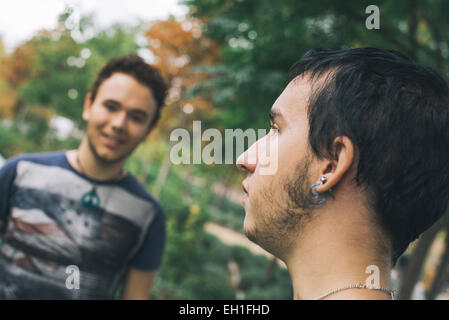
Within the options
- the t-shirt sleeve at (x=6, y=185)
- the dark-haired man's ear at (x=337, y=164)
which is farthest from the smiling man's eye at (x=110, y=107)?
the dark-haired man's ear at (x=337, y=164)

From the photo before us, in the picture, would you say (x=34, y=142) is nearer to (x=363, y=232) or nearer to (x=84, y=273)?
(x=84, y=273)

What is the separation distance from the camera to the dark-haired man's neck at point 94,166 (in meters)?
2.47

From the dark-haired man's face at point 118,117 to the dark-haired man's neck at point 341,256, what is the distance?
1.72 metres

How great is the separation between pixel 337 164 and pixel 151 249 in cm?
180

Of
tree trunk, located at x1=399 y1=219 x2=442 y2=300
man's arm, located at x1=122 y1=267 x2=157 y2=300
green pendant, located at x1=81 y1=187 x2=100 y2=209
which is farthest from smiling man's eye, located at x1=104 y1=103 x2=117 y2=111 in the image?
tree trunk, located at x1=399 y1=219 x2=442 y2=300

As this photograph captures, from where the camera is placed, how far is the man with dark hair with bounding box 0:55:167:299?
2252 millimetres

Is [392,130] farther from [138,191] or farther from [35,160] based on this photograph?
[35,160]

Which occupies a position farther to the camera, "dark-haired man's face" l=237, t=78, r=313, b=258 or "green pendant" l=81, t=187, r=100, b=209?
"green pendant" l=81, t=187, r=100, b=209

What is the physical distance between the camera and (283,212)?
124cm

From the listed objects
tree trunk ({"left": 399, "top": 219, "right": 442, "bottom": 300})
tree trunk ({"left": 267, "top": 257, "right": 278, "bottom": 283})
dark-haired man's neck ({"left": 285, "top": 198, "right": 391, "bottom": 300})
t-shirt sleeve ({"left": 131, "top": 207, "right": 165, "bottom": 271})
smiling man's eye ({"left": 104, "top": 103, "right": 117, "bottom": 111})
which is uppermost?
smiling man's eye ({"left": 104, "top": 103, "right": 117, "bottom": 111})

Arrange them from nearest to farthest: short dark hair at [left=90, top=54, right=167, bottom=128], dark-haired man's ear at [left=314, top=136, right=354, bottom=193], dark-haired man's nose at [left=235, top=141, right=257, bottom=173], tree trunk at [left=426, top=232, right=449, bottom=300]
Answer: dark-haired man's ear at [left=314, top=136, right=354, bottom=193]
dark-haired man's nose at [left=235, top=141, right=257, bottom=173]
short dark hair at [left=90, top=54, right=167, bottom=128]
tree trunk at [left=426, top=232, right=449, bottom=300]

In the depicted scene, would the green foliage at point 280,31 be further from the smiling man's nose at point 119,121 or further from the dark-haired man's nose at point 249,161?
the dark-haired man's nose at point 249,161

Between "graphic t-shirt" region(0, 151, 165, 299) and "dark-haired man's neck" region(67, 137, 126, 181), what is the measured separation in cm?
5

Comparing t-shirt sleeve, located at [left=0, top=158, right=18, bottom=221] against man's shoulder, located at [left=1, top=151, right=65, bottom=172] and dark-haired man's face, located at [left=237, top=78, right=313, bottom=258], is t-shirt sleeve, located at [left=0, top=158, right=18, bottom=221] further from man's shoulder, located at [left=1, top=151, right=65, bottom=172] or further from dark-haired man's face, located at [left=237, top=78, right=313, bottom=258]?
dark-haired man's face, located at [left=237, top=78, right=313, bottom=258]
